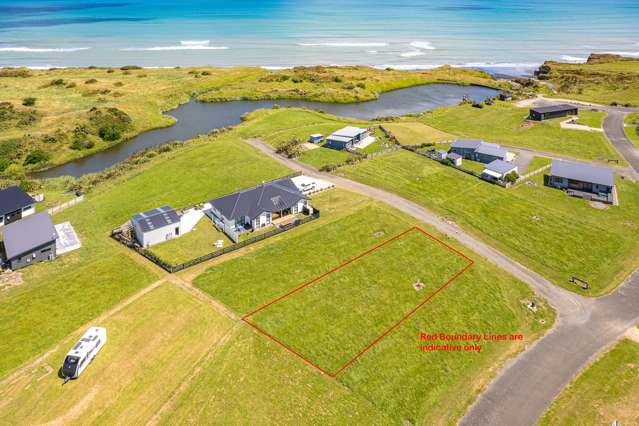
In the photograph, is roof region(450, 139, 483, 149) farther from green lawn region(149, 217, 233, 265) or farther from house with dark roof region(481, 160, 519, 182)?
green lawn region(149, 217, 233, 265)

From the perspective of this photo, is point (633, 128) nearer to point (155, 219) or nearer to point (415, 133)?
point (415, 133)

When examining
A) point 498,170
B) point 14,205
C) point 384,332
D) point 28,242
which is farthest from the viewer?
point 498,170

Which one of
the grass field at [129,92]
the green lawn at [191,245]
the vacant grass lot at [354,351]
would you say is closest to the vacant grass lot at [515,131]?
the grass field at [129,92]

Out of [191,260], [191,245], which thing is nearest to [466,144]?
[191,245]

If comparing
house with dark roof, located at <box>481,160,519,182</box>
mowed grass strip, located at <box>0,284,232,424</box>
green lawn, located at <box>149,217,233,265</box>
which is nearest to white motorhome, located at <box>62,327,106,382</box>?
mowed grass strip, located at <box>0,284,232,424</box>

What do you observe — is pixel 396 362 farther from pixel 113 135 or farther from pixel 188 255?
pixel 113 135

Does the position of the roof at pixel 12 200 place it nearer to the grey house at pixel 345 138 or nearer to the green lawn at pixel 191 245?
the green lawn at pixel 191 245

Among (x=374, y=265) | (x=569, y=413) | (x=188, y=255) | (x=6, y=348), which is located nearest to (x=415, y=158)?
(x=374, y=265)
